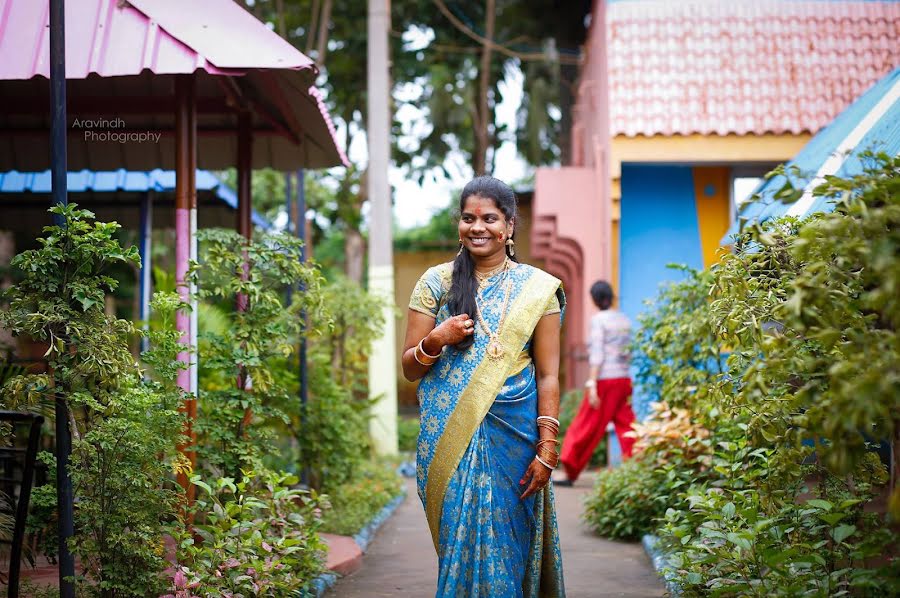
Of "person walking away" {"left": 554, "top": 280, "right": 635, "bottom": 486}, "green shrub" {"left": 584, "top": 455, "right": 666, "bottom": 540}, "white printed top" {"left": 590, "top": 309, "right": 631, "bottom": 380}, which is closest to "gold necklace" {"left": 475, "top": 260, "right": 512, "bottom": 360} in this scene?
"green shrub" {"left": 584, "top": 455, "right": 666, "bottom": 540}

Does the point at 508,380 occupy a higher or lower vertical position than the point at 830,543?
higher

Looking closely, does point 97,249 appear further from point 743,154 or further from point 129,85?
point 743,154

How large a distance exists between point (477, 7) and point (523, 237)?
5.52 m

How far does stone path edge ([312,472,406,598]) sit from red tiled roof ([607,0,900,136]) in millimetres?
4579

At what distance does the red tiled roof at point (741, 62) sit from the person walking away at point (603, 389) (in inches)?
→ 87.6

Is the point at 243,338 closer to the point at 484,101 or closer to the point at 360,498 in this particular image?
the point at 360,498

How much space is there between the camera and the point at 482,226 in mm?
4387

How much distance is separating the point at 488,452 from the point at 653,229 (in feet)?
28.1

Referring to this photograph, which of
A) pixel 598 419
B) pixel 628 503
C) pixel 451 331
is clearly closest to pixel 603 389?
pixel 598 419

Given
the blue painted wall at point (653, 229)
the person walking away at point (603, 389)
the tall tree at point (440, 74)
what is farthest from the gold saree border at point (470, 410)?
the tall tree at point (440, 74)

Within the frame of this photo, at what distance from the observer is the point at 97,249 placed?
14.4 feet

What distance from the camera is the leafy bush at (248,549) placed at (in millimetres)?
4816

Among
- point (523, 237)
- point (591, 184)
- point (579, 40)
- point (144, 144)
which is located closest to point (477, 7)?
point (579, 40)

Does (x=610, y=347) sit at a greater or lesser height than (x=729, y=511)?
greater
